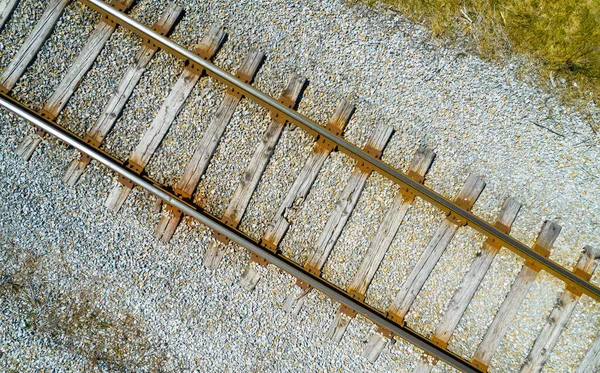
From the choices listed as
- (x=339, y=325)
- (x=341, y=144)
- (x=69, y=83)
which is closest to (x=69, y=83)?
(x=69, y=83)

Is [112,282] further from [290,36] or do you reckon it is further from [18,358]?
[290,36]

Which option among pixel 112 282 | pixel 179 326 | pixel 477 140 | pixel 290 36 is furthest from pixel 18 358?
pixel 477 140

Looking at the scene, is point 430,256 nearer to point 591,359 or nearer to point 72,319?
point 591,359

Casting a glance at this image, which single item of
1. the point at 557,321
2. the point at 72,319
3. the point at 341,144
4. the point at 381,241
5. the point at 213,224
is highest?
the point at 341,144

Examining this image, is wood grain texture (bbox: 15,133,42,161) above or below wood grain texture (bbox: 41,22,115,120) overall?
below

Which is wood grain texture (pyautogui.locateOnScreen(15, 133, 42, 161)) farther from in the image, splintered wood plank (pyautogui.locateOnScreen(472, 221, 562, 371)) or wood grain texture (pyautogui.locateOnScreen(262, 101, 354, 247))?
splintered wood plank (pyautogui.locateOnScreen(472, 221, 562, 371))

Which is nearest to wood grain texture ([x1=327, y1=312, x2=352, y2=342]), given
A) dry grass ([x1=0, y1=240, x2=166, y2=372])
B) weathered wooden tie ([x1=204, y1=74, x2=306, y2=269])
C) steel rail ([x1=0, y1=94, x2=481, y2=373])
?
steel rail ([x1=0, y1=94, x2=481, y2=373])

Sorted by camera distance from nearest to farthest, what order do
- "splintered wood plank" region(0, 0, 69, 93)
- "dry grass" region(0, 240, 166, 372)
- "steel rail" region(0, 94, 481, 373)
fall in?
"steel rail" region(0, 94, 481, 373) → "splintered wood plank" region(0, 0, 69, 93) → "dry grass" region(0, 240, 166, 372)

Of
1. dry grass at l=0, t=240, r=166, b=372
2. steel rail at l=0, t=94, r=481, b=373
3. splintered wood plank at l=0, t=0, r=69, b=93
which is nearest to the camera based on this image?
steel rail at l=0, t=94, r=481, b=373
